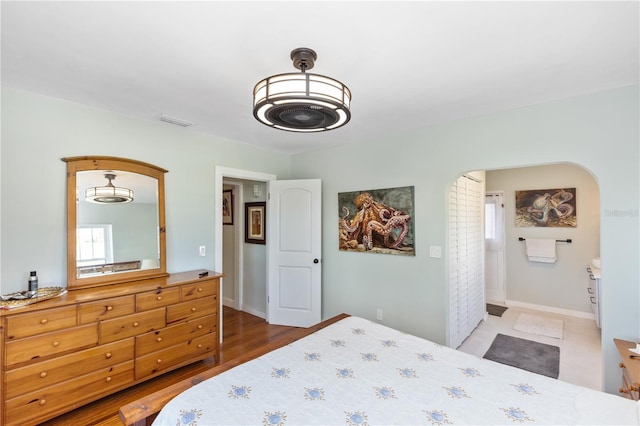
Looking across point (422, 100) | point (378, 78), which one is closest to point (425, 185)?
point (422, 100)

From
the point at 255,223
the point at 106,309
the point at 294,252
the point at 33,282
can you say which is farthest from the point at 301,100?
the point at 255,223

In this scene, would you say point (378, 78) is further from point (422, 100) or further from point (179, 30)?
point (179, 30)

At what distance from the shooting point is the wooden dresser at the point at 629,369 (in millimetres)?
1621

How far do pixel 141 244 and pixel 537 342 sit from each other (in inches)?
179

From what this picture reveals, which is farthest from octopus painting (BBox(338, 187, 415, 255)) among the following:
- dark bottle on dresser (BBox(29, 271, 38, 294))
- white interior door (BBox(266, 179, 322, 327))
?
dark bottle on dresser (BBox(29, 271, 38, 294))

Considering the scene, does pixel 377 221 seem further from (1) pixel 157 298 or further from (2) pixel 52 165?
(2) pixel 52 165

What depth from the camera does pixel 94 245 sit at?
2535 millimetres

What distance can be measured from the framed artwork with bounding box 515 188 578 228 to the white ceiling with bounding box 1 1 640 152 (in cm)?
286

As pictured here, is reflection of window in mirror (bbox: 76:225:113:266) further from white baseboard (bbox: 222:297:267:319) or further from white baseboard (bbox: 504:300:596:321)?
white baseboard (bbox: 504:300:596:321)

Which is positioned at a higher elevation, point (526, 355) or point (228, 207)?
point (228, 207)

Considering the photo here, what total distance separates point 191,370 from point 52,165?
2155mm

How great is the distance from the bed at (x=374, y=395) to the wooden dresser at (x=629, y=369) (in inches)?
18.0

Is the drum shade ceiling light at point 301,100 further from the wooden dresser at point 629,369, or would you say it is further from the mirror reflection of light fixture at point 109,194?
the wooden dresser at point 629,369

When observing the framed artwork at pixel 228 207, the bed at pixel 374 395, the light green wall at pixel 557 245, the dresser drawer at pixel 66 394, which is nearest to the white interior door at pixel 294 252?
the framed artwork at pixel 228 207
